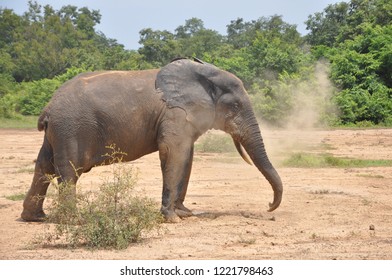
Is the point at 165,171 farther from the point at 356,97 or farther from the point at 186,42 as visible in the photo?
the point at 186,42

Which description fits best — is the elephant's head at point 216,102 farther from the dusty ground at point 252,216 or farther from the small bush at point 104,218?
the small bush at point 104,218

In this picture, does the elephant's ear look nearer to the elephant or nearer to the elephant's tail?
the elephant

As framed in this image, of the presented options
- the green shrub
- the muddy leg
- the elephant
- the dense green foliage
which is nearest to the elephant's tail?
the elephant

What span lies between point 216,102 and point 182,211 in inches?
64.1

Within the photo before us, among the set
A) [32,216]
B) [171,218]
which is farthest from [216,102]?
[32,216]

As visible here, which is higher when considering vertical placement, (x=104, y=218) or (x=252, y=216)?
(x=104, y=218)

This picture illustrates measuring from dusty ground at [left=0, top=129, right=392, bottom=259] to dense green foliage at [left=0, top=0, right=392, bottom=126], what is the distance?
6.85 metres

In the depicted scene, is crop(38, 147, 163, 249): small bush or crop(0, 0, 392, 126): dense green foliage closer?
crop(38, 147, 163, 249): small bush

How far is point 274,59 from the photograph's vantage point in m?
29.5

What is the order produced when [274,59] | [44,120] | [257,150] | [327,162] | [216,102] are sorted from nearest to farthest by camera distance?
[44,120], [257,150], [216,102], [327,162], [274,59]

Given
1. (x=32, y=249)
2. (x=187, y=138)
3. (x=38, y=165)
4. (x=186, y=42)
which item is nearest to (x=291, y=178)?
(x=187, y=138)

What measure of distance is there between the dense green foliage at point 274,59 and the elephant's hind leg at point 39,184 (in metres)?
16.1

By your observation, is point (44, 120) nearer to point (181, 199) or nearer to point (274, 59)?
point (181, 199)

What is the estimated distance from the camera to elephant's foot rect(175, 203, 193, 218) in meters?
10.5
